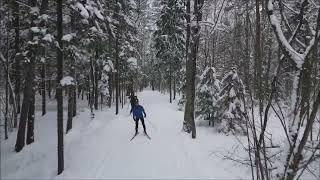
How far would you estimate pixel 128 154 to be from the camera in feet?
51.5

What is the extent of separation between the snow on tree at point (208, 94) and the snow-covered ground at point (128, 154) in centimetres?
98

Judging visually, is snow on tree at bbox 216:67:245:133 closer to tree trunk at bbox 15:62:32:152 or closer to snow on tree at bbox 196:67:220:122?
snow on tree at bbox 196:67:220:122

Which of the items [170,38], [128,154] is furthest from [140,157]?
[170,38]

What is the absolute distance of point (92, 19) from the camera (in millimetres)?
15539

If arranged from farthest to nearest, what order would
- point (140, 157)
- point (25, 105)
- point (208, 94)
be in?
1. point (208, 94)
2. point (25, 105)
3. point (140, 157)

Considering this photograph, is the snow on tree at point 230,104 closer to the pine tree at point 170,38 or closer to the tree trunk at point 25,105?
the tree trunk at point 25,105

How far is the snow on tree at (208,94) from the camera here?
20.9 meters

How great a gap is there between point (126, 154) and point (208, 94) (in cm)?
727

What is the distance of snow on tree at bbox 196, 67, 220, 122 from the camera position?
20.9 m

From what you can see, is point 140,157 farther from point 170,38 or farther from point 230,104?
point 170,38

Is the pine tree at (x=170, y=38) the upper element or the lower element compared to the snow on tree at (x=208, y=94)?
upper

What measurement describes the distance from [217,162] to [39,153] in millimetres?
9344

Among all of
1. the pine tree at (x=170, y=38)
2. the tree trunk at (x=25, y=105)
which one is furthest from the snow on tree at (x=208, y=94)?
the pine tree at (x=170, y=38)

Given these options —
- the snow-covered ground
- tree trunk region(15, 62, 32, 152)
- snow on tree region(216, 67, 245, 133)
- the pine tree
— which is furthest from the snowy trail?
the pine tree
